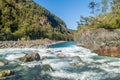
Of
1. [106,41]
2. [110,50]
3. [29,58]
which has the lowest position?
[29,58]

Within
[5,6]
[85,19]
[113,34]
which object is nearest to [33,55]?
[113,34]

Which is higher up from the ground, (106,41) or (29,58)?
(106,41)

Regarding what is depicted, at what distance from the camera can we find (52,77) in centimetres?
2859

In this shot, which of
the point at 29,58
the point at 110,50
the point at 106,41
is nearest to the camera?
the point at 29,58

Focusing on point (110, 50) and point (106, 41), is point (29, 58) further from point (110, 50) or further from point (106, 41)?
point (106, 41)

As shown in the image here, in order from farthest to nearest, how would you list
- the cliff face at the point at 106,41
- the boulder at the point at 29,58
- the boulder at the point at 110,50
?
1. the cliff face at the point at 106,41
2. the boulder at the point at 110,50
3. the boulder at the point at 29,58

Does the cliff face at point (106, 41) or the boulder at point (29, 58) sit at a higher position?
the cliff face at point (106, 41)

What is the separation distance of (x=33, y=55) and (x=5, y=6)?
130754 mm

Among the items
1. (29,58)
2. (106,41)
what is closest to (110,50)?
(106,41)

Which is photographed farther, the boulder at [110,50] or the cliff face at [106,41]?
the cliff face at [106,41]

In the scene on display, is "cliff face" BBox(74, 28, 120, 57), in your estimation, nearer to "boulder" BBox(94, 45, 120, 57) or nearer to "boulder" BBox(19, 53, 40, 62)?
"boulder" BBox(94, 45, 120, 57)

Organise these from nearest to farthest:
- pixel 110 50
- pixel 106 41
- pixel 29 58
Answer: pixel 29 58 → pixel 110 50 → pixel 106 41

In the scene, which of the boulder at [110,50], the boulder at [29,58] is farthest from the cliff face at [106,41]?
the boulder at [29,58]

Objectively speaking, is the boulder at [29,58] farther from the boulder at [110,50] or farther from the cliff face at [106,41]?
the cliff face at [106,41]
